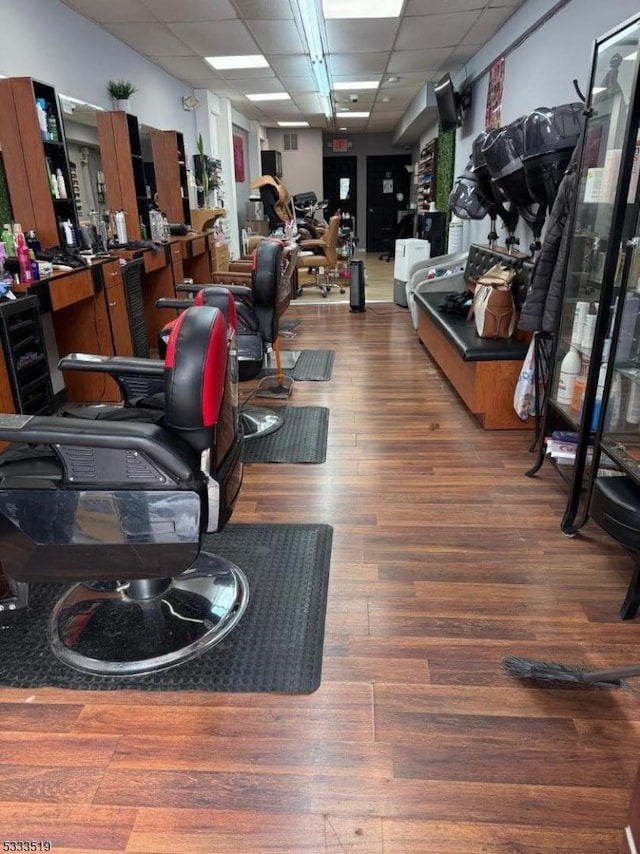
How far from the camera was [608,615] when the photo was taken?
191cm

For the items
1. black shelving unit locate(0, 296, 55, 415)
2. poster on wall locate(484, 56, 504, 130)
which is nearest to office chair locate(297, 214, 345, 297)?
poster on wall locate(484, 56, 504, 130)

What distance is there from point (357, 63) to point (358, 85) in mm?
1374

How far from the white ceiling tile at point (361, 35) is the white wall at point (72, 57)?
6.49ft

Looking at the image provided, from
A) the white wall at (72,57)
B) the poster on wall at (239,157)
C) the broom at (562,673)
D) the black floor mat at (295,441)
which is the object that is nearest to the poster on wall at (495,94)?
the white wall at (72,57)

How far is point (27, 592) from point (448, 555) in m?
1.52

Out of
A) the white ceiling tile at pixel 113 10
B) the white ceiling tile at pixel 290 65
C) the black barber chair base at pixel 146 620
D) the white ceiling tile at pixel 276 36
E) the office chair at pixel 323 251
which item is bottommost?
the black barber chair base at pixel 146 620

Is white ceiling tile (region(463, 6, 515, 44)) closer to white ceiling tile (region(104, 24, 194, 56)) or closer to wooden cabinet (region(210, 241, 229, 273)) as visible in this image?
white ceiling tile (region(104, 24, 194, 56))

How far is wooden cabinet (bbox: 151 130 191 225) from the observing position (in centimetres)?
600

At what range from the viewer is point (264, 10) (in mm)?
4707

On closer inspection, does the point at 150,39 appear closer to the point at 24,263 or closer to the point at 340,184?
the point at 24,263

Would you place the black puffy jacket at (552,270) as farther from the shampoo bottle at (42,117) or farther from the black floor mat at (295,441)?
the shampoo bottle at (42,117)

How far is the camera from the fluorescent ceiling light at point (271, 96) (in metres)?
8.51

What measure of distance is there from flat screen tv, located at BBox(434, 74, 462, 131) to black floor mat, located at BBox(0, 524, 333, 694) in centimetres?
585

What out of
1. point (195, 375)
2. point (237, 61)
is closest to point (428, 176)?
point (237, 61)
